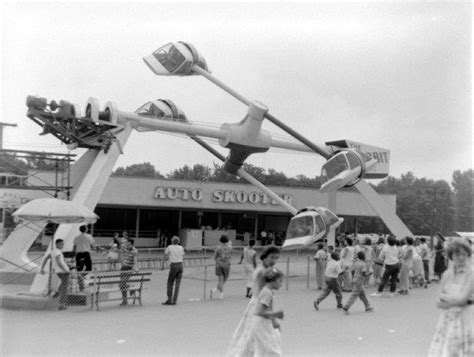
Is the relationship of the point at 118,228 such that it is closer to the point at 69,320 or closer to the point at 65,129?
the point at 65,129

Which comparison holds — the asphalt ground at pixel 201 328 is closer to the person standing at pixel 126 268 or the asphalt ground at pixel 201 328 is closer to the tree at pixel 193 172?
the person standing at pixel 126 268

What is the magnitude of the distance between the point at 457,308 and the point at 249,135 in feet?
51.5

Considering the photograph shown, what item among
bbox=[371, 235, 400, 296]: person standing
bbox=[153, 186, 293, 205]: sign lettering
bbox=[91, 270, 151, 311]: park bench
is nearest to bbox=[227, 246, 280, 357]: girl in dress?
bbox=[91, 270, 151, 311]: park bench

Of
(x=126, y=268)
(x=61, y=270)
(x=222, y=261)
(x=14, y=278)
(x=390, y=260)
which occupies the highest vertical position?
(x=390, y=260)

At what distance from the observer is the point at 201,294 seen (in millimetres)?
15734

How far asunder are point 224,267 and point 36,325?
543 centimetres

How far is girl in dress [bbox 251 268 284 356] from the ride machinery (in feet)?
31.1

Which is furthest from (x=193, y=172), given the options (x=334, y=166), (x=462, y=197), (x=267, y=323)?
(x=267, y=323)

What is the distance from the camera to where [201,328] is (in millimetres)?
10281

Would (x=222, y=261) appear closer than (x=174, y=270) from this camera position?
No

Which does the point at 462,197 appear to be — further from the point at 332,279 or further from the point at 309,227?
the point at 332,279

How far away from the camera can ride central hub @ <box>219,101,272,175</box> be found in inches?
819

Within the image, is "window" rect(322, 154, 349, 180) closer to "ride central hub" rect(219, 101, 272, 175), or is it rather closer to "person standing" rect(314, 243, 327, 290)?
"ride central hub" rect(219, 101, 272, 175)

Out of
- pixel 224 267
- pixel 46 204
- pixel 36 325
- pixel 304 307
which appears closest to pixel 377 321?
pixel 304 307
